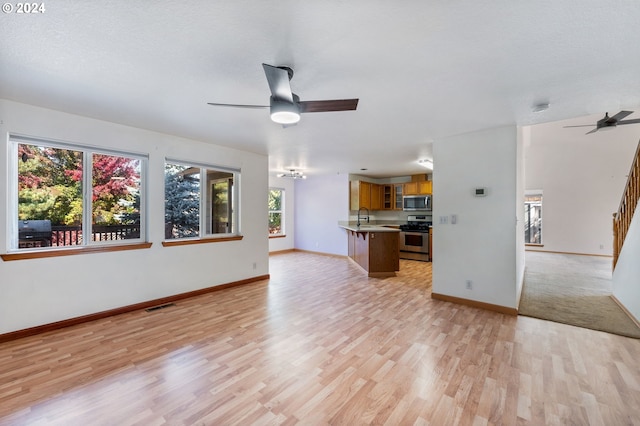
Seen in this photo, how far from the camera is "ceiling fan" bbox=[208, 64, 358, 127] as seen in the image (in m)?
1.78

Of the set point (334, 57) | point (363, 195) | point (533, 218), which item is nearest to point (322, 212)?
point (363, 195)

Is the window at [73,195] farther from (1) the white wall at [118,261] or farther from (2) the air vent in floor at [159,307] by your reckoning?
(2) the air vent in floor at [159,307]

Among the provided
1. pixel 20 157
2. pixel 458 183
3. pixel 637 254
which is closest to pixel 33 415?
pixel 20 157

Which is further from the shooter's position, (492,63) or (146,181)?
(146,181)

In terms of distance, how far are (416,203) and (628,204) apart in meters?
3.96

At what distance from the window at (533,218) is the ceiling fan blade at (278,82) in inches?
365

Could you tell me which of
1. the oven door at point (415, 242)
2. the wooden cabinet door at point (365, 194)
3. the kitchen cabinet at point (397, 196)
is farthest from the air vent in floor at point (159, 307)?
the kitchen cabinet at point (397, 196)

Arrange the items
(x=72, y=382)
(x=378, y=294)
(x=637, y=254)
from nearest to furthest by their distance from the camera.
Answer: (x=72, y=382) < (x=637, y=254) < (x=378, y=294)

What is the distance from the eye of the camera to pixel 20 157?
289 centimetres

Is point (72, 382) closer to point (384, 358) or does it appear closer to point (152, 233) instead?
point (152, 233)

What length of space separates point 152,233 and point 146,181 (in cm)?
72

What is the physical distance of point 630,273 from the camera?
348cm

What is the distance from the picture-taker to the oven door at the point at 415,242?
699cm
